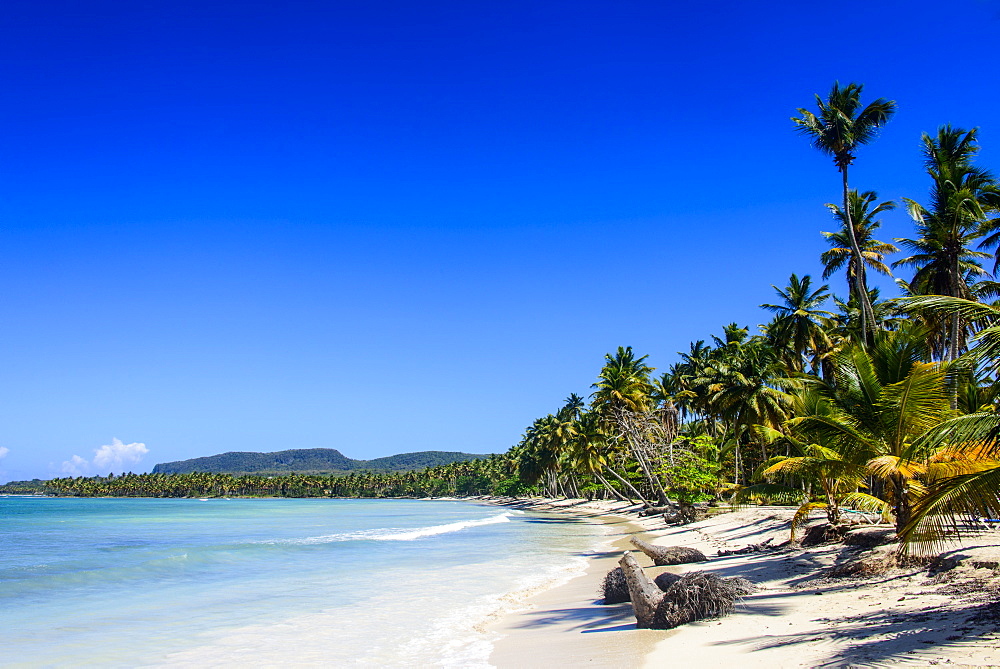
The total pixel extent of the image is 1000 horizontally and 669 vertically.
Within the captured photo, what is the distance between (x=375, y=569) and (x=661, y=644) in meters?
16.2

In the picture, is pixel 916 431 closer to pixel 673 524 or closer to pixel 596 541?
pixel 596 541

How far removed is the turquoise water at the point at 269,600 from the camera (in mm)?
11375

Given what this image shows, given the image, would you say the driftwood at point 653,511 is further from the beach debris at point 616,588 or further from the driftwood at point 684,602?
the driftwood at point 684,602

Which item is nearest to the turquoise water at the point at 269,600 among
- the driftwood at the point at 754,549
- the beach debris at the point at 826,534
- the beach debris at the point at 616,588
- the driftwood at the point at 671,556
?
the beach debris at the point at 616,588

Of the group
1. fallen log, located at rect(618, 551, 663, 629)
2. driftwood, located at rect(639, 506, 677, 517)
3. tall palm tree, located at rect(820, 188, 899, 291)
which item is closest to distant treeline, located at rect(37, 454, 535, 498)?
driftwood, located at rect(639, 506, 677, 517)

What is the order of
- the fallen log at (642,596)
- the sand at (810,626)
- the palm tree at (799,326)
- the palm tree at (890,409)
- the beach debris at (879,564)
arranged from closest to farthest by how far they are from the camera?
1. the sand at (810,626)
2. the fallen log at (642,596)
3. the palm tree at (890,409)
4. the beach debris at (879,564)
5. the palm tree at (799,326)

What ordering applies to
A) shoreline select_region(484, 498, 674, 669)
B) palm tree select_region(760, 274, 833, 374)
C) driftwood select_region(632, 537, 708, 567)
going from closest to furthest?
shoreline select_region(484, 498, 674, 669) → driftwood select_region(632, 537, 708, 567) → palm tree select_region(760, 274, 833, 374)

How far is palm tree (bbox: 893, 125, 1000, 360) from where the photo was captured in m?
22.1

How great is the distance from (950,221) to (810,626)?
1916 centimetres

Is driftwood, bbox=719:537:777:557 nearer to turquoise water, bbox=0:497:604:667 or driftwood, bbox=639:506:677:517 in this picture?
turquoise water, bbox=0:497:604:667

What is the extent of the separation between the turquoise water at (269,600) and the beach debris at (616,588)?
8.14 ft

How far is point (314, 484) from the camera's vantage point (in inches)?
7505

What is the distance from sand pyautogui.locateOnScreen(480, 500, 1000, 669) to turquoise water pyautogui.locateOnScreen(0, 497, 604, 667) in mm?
1394

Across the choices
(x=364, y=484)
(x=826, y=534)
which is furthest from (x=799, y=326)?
(x=364, y=484)
